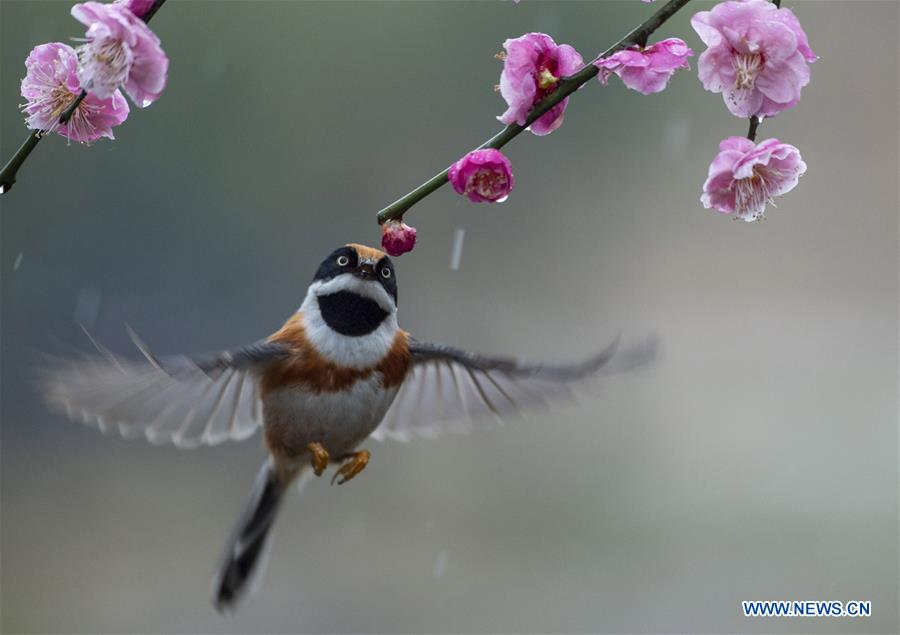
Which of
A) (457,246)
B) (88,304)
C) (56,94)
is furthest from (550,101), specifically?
(457,246)

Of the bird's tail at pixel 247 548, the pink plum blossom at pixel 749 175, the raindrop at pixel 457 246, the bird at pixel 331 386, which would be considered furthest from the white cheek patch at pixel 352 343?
the raindrop at pixel 457 246

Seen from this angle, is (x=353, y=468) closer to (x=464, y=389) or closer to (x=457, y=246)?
(x=464, y=389)

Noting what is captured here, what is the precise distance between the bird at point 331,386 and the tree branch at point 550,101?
467 mm

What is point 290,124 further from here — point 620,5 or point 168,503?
point 168,503

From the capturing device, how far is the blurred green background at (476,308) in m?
3.32

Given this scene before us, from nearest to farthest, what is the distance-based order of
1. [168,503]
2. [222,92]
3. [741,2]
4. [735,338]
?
1. [741,2]
2. [222,92]
3. [168,503]
4. [735,338]

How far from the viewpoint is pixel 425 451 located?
3789 mm

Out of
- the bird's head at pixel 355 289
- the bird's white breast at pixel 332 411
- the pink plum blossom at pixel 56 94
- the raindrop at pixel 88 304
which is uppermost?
the raindrop at pixel 88 304

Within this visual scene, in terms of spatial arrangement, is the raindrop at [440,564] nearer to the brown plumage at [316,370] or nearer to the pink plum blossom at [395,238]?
the brown plumage at [316,370]

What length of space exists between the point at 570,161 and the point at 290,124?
43.6 inches

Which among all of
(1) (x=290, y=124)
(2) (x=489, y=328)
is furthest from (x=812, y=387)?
(1) (x=290, y=124)

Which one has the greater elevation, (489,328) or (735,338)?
(735,338)

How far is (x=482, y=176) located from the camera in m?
0.90

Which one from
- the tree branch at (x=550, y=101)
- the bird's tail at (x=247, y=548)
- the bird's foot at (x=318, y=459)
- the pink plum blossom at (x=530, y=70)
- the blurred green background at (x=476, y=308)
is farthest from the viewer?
the blurred green background at (x=476, y=308)
